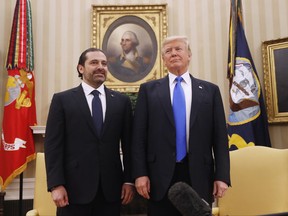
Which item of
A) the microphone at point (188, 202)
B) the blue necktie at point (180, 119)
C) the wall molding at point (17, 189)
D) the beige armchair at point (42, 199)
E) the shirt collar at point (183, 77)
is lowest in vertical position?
the wall molding at point (17, 189)

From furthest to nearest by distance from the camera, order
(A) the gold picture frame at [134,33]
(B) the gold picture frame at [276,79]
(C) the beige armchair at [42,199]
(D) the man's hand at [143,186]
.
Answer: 1. (A) the gold picture frame at [134,33]
2. (B) the gold picture frame at [276,79]
3. (C) the beige armchair at [42,199]
4. (D) the man's hand at [143,186]

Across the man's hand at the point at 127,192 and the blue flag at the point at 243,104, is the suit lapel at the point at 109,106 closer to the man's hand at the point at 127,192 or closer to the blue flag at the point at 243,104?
the man's hand at the point at 127,192

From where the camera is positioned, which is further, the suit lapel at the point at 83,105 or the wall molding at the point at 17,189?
the wall molding at the point at 17,189

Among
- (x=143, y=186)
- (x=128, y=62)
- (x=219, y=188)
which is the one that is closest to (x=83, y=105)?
(x=143, y=186)

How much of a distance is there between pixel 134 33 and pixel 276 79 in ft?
6.32

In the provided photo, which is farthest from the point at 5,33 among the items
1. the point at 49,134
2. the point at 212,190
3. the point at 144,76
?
the point at 212,190

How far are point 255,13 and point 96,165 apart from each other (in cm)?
368

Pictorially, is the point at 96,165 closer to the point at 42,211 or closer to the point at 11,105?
the point at 42,211

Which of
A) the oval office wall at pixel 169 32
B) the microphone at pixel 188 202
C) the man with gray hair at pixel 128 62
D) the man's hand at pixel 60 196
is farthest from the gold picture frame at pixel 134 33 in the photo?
the microphone at pixel 188 202

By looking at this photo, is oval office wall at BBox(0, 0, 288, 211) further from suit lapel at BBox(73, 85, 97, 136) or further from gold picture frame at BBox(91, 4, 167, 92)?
suit lapel at BBox(73, 85, 97, 136)

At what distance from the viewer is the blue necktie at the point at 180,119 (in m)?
1.88

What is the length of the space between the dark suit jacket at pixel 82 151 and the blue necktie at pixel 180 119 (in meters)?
0.33

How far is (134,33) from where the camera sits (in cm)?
478

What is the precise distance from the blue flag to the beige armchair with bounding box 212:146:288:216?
1.41m
